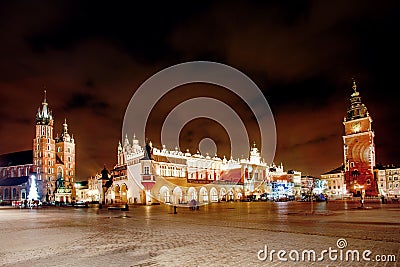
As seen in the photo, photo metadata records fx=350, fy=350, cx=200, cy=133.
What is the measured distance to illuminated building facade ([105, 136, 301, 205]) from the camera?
216 ft

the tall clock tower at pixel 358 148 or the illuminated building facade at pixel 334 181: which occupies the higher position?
the tall clock tower at pixel 358 148

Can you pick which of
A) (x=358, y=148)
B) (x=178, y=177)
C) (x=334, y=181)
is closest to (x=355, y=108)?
(x=358, y=148)

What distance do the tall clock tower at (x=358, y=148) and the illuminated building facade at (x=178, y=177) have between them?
85.1ft

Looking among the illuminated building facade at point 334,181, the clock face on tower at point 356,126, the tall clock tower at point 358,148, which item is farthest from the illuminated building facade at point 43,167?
the illuminated building facade at point 334,181

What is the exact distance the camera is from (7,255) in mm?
11508

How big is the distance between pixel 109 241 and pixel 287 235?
7.28m

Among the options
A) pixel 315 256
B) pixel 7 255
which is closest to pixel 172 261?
pixel 315 256

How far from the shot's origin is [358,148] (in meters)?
91.7

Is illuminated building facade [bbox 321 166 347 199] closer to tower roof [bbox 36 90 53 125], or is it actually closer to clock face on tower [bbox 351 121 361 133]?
clock face on tower [bbox 351 121 361 133]

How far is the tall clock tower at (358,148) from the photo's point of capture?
288ft

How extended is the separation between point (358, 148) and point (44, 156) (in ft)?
325

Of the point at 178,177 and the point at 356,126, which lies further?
the point at 356,126

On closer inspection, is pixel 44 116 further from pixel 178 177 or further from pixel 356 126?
pixel 356 126

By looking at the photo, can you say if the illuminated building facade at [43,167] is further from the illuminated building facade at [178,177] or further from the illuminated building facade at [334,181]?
the illuminated building facade at [334,181]
